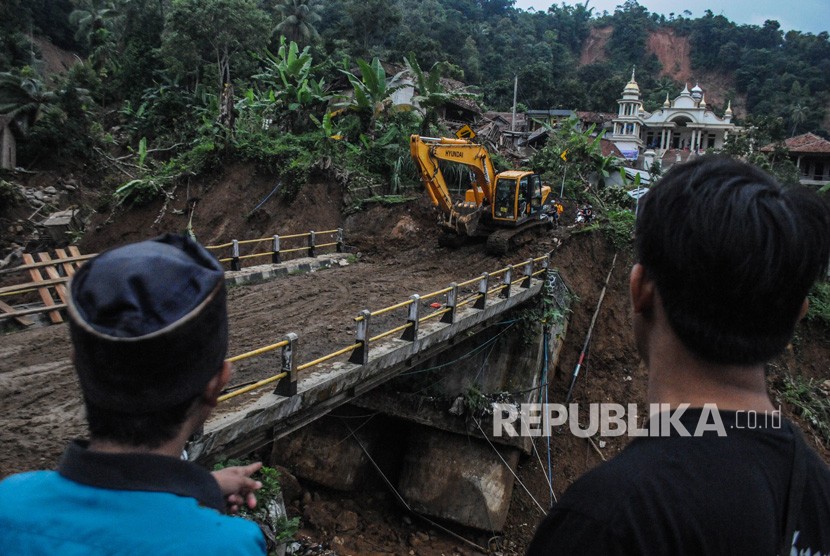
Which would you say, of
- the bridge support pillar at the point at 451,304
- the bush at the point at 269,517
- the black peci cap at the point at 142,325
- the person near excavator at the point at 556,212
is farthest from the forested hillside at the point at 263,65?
the black peci cap at the point at 142,325

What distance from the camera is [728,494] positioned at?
1117 mm

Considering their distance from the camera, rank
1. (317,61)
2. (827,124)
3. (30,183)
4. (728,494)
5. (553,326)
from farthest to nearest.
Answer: (827,124) → (317,61) → (30,183) → (553,326) → (728,494)

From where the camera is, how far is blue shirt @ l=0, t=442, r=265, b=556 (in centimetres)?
109

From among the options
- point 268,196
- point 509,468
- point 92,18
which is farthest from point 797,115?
point 92,18

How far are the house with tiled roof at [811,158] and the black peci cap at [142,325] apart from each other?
3486 centimetres

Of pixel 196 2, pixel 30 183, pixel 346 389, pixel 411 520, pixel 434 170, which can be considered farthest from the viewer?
pixel 196 2

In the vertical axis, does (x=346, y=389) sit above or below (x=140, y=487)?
below

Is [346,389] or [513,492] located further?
[513,492]

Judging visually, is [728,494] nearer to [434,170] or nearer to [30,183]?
[434,170]

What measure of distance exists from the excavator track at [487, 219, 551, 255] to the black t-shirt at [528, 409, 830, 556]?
1244 cm

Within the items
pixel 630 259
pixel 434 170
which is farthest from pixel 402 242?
pixel 630 259

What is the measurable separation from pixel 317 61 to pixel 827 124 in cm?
5363

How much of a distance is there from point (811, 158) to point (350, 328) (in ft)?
105

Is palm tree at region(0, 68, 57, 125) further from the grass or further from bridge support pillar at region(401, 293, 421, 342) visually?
the grass
